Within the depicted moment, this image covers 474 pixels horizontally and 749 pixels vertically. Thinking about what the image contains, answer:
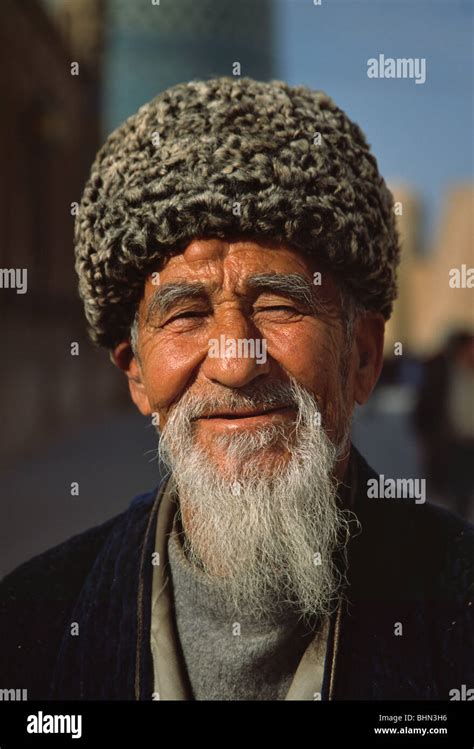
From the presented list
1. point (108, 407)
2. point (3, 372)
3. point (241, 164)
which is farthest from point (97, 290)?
point (108, 407)

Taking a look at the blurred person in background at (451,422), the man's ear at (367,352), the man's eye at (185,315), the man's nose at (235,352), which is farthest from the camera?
the blurred person in background at (451,422)

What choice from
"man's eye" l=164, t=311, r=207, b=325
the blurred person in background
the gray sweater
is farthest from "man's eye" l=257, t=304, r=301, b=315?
the blurred person in background

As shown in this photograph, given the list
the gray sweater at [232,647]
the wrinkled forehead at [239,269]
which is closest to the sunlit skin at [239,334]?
the wrinkled forehead at [239,269]

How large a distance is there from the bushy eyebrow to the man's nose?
0.08 meters

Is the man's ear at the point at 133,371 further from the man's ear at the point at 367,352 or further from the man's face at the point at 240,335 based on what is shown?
the man's ear at the point at 367,352

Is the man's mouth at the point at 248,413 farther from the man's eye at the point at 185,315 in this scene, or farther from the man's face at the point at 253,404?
the man's eye at the point at 185,315

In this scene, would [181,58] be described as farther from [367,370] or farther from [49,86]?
[49,86]

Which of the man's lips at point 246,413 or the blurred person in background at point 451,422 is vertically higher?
the man's lips at point 246,413

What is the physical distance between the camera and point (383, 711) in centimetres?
191

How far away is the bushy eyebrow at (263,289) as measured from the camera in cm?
180

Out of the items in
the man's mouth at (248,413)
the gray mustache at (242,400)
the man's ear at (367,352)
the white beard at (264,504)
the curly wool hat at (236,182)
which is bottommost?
the white beard at (264,504)

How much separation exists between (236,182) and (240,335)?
0.34m

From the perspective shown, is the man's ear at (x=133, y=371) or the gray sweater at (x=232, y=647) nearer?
the gray sweater at (x=232, y=647)

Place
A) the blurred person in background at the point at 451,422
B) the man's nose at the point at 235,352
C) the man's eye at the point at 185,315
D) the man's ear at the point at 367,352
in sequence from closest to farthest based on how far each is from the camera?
the man's nose at the point at 235,352 < the man's eye at the point at 185,315 < the man's ear at the point at 367,352 < the blurred person in background at the point at 451,422
